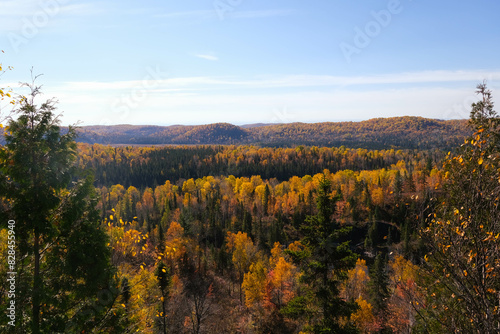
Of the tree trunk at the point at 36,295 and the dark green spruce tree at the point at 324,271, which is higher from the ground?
the tree trunk at the point at 36,295

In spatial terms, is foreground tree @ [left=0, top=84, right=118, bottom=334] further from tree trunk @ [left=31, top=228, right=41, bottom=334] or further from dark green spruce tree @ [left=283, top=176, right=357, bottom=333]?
dark green spruce tree @ [left=283, top=176, right=357, bottom=333]

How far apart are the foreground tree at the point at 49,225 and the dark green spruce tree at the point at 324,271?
756cm

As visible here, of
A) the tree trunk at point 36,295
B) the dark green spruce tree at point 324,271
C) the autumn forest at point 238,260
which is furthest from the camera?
the dark green spruce tree at point 324,271

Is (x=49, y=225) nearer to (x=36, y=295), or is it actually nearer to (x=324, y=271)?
(x=36, y=295)

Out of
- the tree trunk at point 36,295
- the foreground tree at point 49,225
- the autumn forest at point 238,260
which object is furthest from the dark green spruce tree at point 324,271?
the tree trunk at point 36,295

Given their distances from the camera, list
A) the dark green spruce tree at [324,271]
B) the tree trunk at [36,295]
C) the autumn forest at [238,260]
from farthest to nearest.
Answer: the dark green spruce tree at [324,271] < the tree trunk at [36,295] < the autumn forest at [238,260]

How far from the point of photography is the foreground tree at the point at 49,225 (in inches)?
262

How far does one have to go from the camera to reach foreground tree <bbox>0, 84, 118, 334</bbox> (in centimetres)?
666

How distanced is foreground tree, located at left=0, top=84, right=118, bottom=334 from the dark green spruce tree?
7.56m

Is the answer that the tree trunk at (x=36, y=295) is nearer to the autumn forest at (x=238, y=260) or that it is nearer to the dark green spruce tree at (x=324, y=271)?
the autumn forest at (x=238, y=260)

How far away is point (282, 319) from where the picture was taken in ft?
113

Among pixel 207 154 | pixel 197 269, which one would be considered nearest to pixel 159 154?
pixel 207 154

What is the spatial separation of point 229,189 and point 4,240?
300 ft

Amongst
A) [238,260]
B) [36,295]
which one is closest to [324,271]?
[36,295]
